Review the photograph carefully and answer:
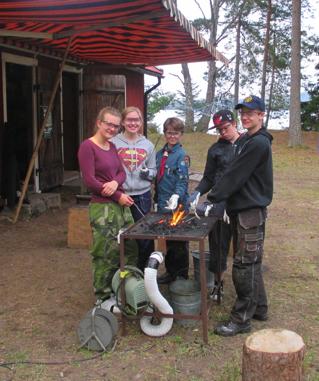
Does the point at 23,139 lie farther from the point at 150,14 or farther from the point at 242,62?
the point at 242,62

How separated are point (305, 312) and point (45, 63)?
6.27m

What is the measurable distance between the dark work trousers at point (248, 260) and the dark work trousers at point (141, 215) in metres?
0.83

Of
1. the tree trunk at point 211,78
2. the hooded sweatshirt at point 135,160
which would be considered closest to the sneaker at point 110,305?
the hooded sweatshirt at point 135,160

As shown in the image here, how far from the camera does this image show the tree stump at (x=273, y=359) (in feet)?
8.06

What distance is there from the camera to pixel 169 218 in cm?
377

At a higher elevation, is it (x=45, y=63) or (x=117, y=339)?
(x=45, y=63)

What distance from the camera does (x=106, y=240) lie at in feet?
11.9

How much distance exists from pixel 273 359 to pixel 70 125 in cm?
940

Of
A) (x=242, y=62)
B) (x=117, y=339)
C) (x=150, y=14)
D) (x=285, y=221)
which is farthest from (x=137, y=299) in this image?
(x=242, y=62)

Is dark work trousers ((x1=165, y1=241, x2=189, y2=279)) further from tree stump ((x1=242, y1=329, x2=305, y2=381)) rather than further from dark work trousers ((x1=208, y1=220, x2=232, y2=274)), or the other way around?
tree stump ((x1=242, y1=329, x2=305, y2=381))

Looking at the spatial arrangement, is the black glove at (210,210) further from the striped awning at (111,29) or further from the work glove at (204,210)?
the striped awning at (111,29)

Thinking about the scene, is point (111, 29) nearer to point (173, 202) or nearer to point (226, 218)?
point (173, 202)

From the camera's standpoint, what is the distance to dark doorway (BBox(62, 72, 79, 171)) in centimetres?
1055

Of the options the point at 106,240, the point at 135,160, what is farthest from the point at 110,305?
the point at 135,160
